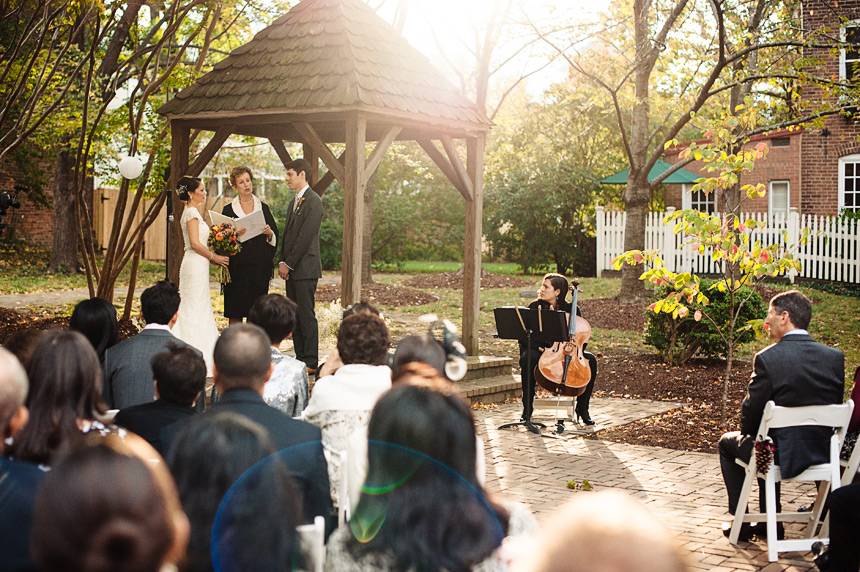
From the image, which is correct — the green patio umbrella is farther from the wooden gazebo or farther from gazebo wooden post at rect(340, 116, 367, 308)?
gazebo wooden post at rect(340, 116, 367, 308)

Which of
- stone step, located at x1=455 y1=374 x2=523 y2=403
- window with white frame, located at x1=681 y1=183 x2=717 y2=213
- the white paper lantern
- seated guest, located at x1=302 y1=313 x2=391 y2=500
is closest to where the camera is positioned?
seated guest, located at x1=302 y1=313 x2=391 y2=500

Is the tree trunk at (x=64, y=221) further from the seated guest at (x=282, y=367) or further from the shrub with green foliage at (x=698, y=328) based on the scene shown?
the seated guest at (x=282, y=367)

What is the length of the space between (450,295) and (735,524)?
15.4 m

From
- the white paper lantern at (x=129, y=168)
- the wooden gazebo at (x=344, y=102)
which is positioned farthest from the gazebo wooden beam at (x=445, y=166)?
the white paper lantern at (x=129, y=168)

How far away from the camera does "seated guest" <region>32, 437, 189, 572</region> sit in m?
1.61

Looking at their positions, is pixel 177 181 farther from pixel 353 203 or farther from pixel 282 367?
pixel 282 367

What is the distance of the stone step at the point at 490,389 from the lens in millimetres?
10041

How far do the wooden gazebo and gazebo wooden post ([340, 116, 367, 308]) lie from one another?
10mm

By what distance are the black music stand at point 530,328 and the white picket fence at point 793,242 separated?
37.3ft

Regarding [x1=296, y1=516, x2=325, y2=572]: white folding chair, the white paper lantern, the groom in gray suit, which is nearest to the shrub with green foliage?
the white paper lantern

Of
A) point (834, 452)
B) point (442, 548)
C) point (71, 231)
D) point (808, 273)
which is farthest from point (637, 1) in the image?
point (442, 548)

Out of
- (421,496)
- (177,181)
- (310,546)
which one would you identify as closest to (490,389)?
(177,181)

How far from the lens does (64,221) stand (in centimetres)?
2094

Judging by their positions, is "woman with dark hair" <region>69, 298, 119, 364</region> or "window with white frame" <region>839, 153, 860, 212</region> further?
"window with white frame" <region>839, 153, 860, 212</region>
